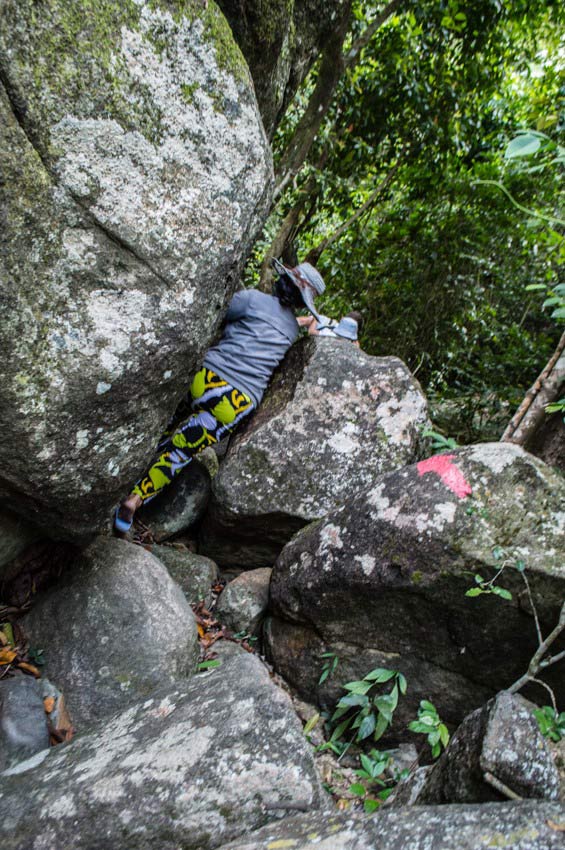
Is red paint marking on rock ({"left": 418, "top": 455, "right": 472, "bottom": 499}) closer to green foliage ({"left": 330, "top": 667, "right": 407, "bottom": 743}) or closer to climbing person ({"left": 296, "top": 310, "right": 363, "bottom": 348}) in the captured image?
green foliage ({"left": 330, "top": 667, "right": 407, "bottom": 743})

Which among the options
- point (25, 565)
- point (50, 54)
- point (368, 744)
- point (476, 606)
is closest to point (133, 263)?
point (50, 54)

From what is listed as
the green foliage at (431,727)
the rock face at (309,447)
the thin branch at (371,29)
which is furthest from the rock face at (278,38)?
the green foliage at (431,727)

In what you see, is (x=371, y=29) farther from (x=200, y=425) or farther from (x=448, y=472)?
(x=448, y=472)

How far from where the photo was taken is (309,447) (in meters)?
4.32

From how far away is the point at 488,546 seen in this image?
309cm

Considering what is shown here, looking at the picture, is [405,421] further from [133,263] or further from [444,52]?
[444,52]

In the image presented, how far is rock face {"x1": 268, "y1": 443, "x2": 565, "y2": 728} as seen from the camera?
306 centimetres

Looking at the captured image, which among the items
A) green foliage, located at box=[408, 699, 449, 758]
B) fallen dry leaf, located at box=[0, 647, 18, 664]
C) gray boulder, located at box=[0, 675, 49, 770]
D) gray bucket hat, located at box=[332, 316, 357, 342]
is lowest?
fallen dry leaf, located at box=[0, 647, 18, 664]

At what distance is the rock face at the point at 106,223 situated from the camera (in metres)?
2.41

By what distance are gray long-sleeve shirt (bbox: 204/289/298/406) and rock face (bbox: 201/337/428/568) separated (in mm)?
180

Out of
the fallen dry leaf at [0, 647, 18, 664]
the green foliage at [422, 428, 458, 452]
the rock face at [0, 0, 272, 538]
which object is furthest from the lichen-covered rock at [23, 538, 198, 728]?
the green foliage at [422, 428, 458, 452]

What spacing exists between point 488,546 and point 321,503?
1398 mm

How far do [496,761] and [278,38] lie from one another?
4.30 meters

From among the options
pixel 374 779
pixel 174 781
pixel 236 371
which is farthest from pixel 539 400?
pixel 174 781
